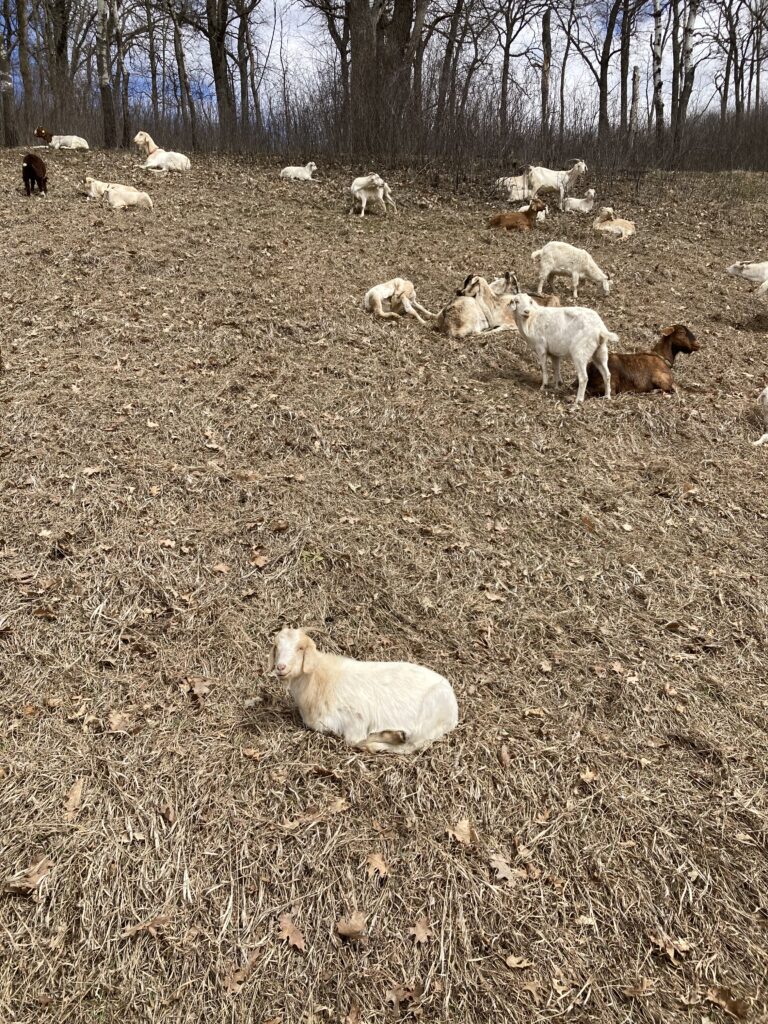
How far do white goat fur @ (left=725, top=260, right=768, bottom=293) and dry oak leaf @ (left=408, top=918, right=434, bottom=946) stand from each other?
469 inches

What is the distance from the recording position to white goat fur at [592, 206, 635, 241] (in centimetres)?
1436

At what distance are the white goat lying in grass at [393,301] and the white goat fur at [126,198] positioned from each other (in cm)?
609

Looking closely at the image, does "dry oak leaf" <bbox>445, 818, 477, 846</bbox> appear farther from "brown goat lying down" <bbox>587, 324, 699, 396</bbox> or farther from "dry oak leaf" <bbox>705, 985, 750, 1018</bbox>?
"brown goat lying down" <bbox>587, 324, 699, 396</bbox>

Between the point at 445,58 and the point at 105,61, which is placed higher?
the point at 445,58

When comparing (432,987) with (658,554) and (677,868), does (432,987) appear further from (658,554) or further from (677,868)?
(658,554)

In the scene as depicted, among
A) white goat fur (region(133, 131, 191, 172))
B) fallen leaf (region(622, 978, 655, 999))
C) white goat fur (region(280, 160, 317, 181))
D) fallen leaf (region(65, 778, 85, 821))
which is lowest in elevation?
fallen leaf (region(622, 978, 655, 999))

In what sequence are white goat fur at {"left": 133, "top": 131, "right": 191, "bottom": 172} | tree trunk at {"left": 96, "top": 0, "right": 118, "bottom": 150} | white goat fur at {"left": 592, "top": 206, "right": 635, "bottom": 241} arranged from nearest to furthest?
white goat fur at {"left": 592, "top": 206, "right": 635, "bottom": 241}, white goat fur at {"left": 133, "top": 131, "right": 191, "bottom": 172}, tree trunk at {"left": 96, "top": 0, "right": 118, "bottom": 150}

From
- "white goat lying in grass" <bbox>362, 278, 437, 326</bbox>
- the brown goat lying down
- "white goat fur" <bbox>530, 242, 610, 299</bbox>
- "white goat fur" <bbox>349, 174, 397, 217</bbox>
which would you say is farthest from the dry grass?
"white goat fur" <bbox>349, 174, 397, 217</bbox>

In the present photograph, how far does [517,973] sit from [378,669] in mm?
1505

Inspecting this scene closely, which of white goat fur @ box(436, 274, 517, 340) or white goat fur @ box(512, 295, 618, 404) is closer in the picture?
white goat fur @ box(512, 295, 618, 404)

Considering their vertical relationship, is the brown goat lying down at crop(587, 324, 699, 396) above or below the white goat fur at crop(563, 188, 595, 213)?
below

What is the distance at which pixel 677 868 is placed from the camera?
3.42 metres

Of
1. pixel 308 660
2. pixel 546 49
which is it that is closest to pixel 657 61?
pixel 546 49

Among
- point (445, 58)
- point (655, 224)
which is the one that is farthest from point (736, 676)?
point (445, 58)
